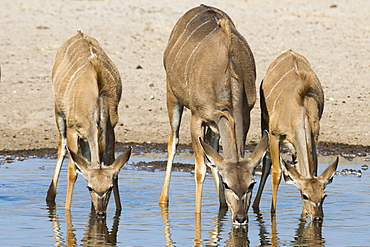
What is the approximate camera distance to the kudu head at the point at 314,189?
7.44m

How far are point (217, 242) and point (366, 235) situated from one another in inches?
54.4

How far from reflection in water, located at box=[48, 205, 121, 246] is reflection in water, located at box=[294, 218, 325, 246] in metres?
1.66

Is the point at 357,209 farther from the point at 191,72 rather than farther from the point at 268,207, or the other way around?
the point at 191,72

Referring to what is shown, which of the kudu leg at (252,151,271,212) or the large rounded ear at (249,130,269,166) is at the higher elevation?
the large rounded ear at (249,130,269,166)

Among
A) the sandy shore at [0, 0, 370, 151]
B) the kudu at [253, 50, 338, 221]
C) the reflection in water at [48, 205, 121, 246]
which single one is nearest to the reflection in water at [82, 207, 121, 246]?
the reflection in water at [48, 205, 121, 246]

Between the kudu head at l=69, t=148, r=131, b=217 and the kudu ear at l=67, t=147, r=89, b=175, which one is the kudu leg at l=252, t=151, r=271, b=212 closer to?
the kudu head at l=69, t=148, r=131, b=217

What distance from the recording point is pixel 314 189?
7.45 m

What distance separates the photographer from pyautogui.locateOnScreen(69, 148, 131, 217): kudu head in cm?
752

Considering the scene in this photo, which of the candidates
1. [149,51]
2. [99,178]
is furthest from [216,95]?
[149,51]

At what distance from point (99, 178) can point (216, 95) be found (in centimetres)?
140

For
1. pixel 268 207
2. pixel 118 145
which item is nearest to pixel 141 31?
pixel 118 145

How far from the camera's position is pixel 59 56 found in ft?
31.1

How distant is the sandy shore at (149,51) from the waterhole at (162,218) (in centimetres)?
246

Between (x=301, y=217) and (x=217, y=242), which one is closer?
(x=217, y=242)
